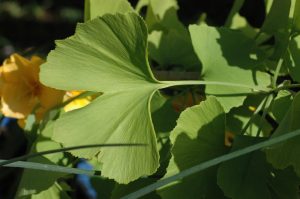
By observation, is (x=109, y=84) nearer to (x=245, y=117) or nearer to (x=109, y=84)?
(x=109, y=84)

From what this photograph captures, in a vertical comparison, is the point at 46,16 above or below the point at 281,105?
below

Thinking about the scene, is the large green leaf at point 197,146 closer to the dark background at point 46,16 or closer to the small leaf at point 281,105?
the small leaf at point 281,105

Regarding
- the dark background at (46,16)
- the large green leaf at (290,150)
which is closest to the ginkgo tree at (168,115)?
the large green leaf at (290,150)

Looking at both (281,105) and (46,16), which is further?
(46,16)

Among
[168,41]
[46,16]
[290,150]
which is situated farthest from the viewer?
[46,16]

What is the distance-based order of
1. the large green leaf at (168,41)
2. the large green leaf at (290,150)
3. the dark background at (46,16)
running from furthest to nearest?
the dark background at (46,16) → the large green leaf at (168,41) → the large green leaf at (290,150)

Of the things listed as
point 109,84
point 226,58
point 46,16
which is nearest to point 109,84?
point 109,84
